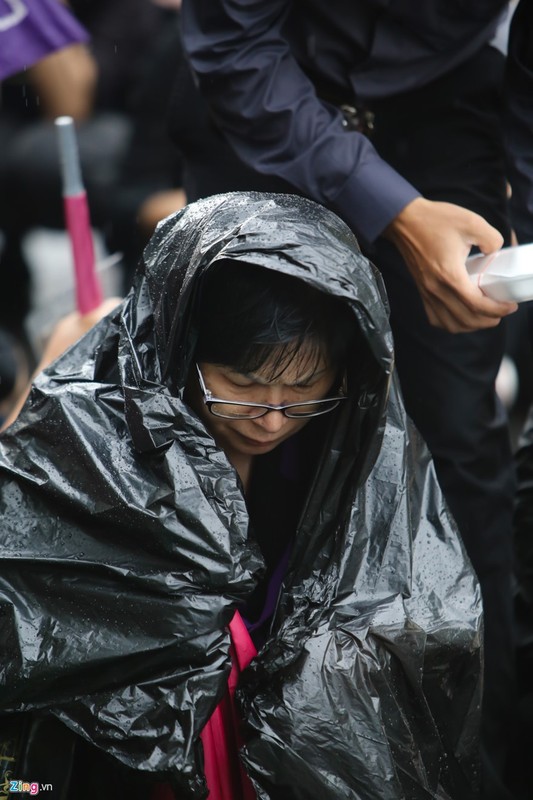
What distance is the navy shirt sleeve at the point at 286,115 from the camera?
2160 millimetres

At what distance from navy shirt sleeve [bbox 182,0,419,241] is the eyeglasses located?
1.54 ft

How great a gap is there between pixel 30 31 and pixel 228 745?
200cm

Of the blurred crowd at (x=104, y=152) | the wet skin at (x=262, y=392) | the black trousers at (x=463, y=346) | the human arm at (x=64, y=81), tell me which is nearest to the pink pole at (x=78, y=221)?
the black trousers at (x=463, y=346)

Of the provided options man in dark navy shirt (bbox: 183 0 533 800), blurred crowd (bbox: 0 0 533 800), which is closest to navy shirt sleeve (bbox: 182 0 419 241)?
man in dark navy shirt (bbox: 183 0 533 800)

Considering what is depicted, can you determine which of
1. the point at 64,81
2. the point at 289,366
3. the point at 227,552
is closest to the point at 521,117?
the point at 289,366

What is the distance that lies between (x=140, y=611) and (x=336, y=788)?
0.40 meters

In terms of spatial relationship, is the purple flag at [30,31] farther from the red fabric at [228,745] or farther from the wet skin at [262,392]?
the red fabric at [228,745]

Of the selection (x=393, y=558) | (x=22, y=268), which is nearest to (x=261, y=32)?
(x=393, y=558)

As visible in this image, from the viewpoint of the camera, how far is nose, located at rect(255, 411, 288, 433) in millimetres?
1830

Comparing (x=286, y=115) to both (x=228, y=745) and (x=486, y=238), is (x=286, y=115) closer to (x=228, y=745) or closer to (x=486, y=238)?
(x=486, y=238)

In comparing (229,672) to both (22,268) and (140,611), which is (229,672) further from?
(22,268)

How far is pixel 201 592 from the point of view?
1.68m

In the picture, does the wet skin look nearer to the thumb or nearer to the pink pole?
the thumb

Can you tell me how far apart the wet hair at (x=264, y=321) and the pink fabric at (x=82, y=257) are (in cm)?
101
